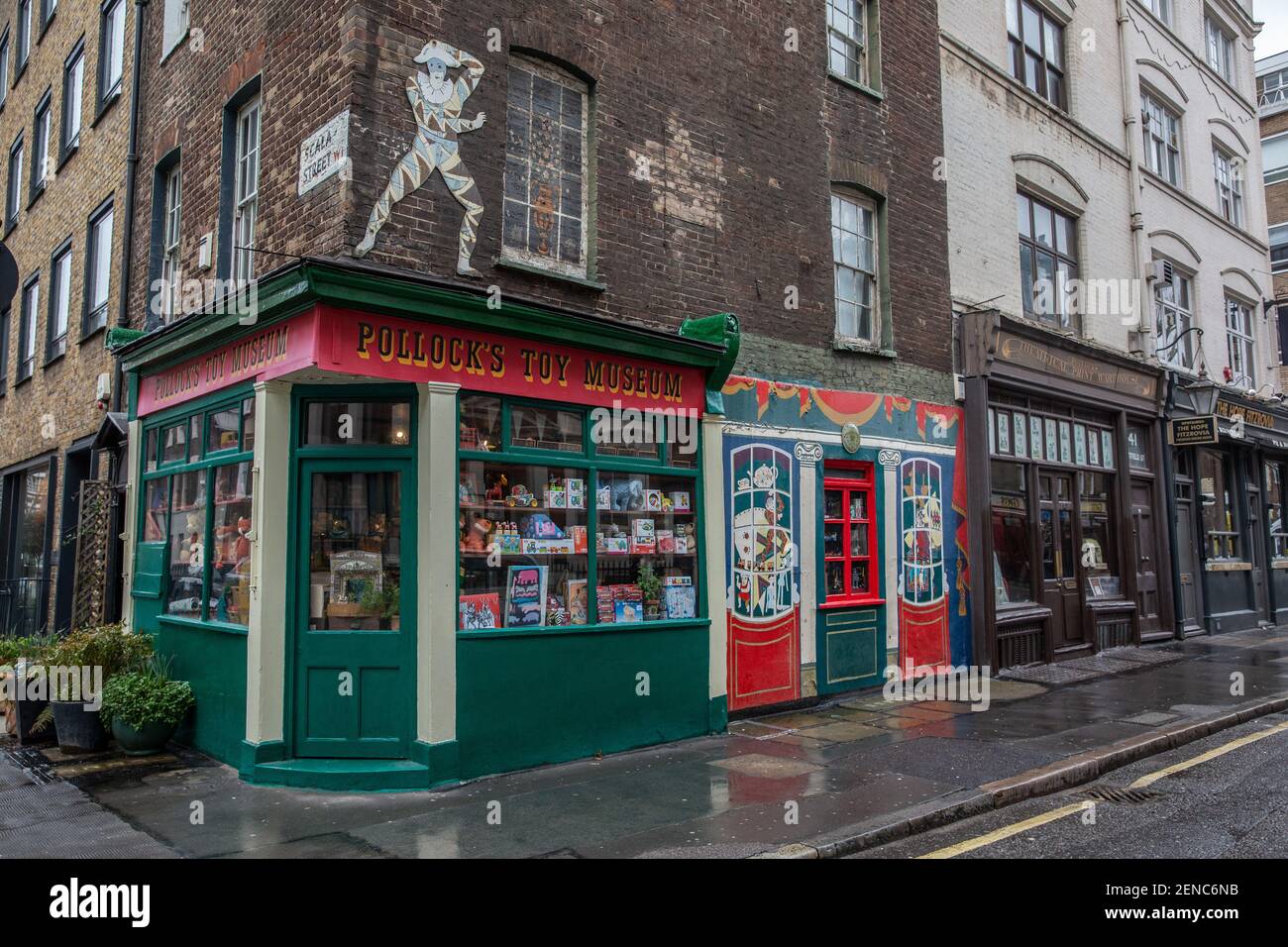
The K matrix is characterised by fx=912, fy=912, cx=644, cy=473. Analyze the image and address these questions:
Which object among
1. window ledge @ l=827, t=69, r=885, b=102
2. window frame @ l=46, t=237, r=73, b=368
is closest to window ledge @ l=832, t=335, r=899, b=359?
window ledge @ l=827, t=69, r=885, b=102

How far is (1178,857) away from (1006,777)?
1.91 metres

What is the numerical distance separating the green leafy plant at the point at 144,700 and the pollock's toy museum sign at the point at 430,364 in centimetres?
276

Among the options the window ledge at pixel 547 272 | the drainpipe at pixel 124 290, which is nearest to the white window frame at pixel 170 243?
the drainpipe at pixel 124 290

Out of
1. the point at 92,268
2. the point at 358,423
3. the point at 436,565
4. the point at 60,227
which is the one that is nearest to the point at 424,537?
the point at 436,565

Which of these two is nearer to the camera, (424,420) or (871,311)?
(424,420)

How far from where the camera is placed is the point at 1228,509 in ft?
62.7

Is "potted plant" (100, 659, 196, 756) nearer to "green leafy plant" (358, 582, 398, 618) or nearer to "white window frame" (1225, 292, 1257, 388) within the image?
"green leafy plant" (358, 582, 398, 618)

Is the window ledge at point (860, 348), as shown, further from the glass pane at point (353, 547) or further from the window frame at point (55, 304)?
the window frame at point (55, 304)

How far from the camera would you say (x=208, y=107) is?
984 centimetres

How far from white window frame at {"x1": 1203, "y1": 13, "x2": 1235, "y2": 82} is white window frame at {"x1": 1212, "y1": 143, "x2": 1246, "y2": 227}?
1.79m

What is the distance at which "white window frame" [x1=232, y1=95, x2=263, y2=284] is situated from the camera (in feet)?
30.1

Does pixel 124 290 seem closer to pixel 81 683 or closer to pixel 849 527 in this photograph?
pixel 81 683

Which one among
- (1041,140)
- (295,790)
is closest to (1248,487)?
(1041,140)
